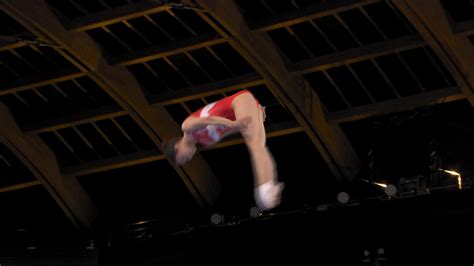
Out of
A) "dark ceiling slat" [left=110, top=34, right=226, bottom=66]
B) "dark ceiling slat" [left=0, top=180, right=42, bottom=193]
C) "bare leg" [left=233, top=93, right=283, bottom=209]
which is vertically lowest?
"bare leg" [left=233, top=93, right=283, bottom=209]

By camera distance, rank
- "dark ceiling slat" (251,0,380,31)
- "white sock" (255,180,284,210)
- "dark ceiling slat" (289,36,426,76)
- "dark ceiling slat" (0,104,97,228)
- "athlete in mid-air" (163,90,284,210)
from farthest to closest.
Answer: "dark ceiling slat" (0,104,97,228)
"dark ceiling slat" (289,36,426,76)
"dark ceiling slat" (251,0,380,31)
"athlete in mid-air" (163,90,284,210)
"white sock" (255,180,284,210)

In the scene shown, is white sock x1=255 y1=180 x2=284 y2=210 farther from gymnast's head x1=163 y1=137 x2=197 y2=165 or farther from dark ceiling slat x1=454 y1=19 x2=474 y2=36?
dark ceiling slat x1=454 y1=19 x2=474 y2=36

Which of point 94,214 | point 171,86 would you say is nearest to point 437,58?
point 171,86

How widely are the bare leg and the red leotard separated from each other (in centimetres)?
25

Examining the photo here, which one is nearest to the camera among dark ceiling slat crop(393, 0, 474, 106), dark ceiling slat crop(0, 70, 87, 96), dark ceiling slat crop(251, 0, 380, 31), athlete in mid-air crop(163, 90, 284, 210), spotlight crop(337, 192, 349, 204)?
athlete in mid-air crop(163, 90, 284, 210)

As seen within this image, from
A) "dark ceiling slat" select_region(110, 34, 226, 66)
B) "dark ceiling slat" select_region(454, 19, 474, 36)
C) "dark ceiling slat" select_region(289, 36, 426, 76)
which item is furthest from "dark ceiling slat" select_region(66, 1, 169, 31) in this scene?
"dark ceiling slat" select_region(454, 19, 474, 36)

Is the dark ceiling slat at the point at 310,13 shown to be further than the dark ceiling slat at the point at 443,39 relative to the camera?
Yes

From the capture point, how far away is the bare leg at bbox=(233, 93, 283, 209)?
1208cm

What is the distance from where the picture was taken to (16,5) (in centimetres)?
2341

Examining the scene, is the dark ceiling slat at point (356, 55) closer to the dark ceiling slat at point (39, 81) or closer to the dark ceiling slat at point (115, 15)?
the dark ceiling slat at point (115, 15)

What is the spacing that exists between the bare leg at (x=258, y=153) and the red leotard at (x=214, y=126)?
254 millimetres

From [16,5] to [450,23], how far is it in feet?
35.6

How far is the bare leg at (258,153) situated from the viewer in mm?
12078

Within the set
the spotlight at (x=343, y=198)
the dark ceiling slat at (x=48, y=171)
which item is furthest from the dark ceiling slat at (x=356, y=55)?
the dark ceiling slat at (x=48, y=171)
